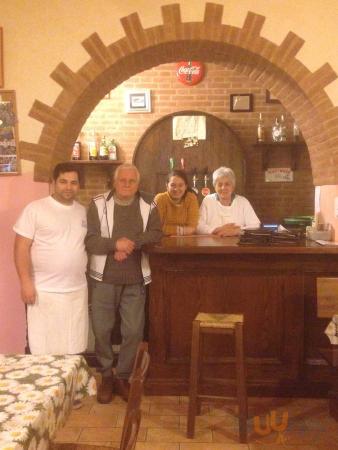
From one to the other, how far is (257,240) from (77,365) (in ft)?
5.62

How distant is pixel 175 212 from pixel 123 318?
1269mm

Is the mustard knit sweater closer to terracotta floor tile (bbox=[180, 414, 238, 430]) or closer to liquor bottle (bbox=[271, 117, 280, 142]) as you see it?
terracotta floor tile (bbox=[180, 414, 238, 430])

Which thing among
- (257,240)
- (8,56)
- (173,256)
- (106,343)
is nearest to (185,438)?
(106,343)

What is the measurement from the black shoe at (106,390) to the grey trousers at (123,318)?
0.24ft

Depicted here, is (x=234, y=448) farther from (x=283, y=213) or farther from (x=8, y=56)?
(x=283, y=213)

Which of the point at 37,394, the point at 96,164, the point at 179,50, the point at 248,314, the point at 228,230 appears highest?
the point at 179,50

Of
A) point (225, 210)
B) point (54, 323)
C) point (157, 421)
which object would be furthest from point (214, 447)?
point (225, 210)

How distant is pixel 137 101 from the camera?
19.8ft

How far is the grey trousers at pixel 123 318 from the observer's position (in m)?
3.08

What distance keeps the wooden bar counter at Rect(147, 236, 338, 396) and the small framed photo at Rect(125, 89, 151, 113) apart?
130 inches

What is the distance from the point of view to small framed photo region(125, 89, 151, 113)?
602cm

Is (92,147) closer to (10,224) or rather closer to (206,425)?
(10,224)

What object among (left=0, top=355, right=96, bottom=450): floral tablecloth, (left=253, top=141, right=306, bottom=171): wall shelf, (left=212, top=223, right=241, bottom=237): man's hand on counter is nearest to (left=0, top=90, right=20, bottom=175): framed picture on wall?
(left=212, top=223, right=241, bottom=237): man's hand on counter

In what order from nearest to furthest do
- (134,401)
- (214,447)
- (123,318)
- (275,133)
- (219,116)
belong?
1. (134,401)
2. (214,447)
3. (123,318)
4. (275,133)
5. (219,116)
